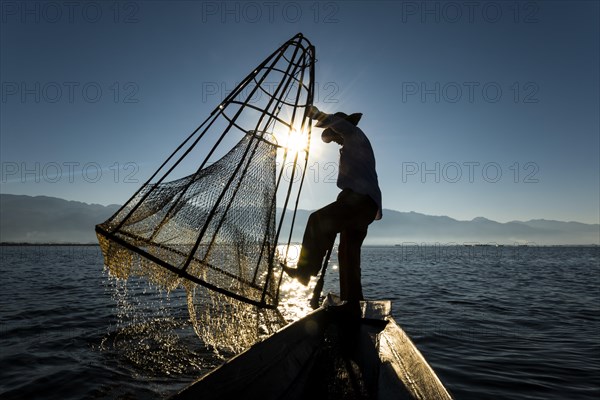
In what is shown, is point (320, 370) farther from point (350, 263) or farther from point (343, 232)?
point (343, 232)

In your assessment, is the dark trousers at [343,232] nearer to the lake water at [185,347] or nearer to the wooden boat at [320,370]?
the wooden boat at [320,370]

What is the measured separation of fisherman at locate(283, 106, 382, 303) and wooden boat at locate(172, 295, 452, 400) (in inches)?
35.6

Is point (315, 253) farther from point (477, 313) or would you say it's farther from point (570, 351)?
point (477, 313)

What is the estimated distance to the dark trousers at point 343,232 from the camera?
4527mm

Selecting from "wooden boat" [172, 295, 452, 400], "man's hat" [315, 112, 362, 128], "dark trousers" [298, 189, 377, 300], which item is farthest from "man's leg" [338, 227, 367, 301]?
"man's hat" [315, 112, 362, 128]

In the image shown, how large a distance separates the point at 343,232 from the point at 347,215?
0.88 ft

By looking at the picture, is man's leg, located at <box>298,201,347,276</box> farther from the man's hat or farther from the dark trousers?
the man's hat

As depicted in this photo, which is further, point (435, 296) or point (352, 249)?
point (435, 296)

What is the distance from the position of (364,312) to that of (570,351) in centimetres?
617

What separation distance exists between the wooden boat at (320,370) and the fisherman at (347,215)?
2.97 feet

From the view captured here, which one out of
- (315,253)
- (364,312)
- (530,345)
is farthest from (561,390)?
(315,253)

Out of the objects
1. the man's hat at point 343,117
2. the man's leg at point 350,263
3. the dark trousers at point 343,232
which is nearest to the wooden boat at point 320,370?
the man's leg at point 350,263

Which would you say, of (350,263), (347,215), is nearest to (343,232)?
(347,215)

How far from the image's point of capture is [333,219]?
4.52 m
